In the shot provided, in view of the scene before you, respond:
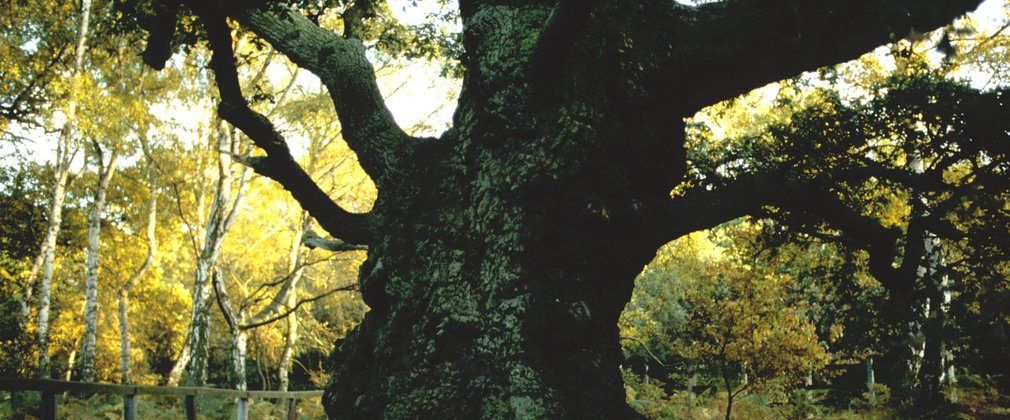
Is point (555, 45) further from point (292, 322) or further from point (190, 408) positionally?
point (292, 322)

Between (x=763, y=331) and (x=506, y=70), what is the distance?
10.3m

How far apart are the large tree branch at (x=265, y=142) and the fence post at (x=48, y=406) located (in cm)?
221

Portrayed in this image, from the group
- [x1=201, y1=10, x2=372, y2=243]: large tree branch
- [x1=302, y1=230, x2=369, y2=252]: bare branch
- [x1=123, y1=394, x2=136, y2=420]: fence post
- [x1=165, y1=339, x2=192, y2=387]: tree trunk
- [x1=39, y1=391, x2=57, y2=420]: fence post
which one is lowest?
[x1=165, y1=339, x2=192, y2=387]: tree trunk

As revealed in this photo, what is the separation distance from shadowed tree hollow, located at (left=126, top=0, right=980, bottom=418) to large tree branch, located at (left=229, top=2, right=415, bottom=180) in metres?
0.02

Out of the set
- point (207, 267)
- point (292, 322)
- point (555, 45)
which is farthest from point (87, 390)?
point (292, 322)

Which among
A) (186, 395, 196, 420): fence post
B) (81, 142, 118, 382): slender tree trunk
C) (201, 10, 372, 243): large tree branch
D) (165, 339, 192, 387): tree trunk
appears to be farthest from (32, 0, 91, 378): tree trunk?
(201, 10, 372, 243): large tree branch

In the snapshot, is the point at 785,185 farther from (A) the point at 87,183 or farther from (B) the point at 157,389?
(A) the point at 87,183

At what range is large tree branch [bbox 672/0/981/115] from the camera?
12.8 feet

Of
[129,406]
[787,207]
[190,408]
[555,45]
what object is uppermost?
[555,45]

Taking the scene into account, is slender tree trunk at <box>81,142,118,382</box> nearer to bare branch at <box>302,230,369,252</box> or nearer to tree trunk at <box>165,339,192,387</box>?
tree trunk at <box>165,339,192,387</box>

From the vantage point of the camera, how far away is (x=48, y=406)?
439 centimetres

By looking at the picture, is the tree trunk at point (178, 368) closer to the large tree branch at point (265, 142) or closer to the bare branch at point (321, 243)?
the bare branch at point (321, 243)

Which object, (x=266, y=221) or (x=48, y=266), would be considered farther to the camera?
(x=266, y=221)

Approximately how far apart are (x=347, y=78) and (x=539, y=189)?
2.18 meters
